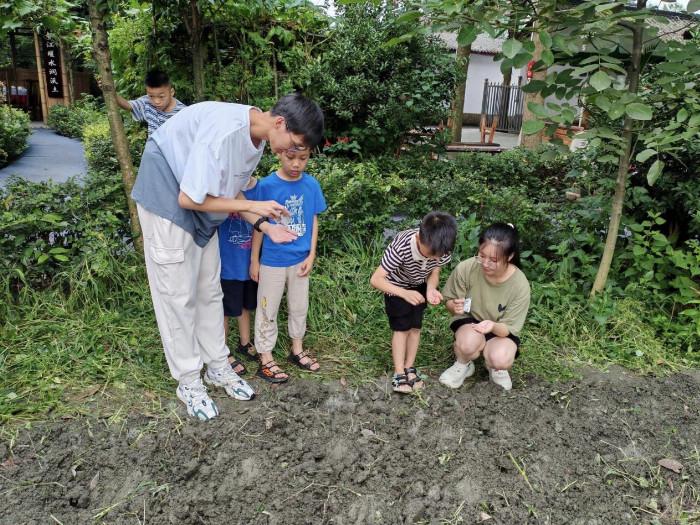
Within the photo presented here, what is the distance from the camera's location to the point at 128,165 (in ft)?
11.3

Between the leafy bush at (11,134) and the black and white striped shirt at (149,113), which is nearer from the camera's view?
the black and white striped shirt at (149,113)

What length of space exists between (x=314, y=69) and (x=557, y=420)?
446 centimetres

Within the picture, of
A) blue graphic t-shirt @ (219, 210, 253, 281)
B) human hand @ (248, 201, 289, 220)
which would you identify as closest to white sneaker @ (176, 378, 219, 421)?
blue graphic t-shirt @ (219, 210, 253, 281)

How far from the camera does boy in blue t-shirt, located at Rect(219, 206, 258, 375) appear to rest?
112 inches

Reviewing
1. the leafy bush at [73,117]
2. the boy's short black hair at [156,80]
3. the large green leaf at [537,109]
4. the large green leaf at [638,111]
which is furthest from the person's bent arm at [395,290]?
the leafy bush at [73,117]

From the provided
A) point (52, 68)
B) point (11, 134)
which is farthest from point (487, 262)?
point (52, 68)

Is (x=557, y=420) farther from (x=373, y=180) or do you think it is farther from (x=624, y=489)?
(x=373, y=180)

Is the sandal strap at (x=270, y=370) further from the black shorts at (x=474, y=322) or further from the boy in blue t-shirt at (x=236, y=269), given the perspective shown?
the black shorts at (x=474, y=322)

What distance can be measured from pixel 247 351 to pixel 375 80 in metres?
3.51

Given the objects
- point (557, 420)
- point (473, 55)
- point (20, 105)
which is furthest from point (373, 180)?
point (20, 105)

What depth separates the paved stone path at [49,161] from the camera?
927 cm

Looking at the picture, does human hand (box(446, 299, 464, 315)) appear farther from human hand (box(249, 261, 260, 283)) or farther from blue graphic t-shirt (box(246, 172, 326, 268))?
human hand (box(249, 261, 260, 283))

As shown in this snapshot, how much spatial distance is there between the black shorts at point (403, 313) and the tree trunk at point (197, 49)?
3.65m

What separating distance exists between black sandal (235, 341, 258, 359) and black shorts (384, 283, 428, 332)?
888 millimetres
